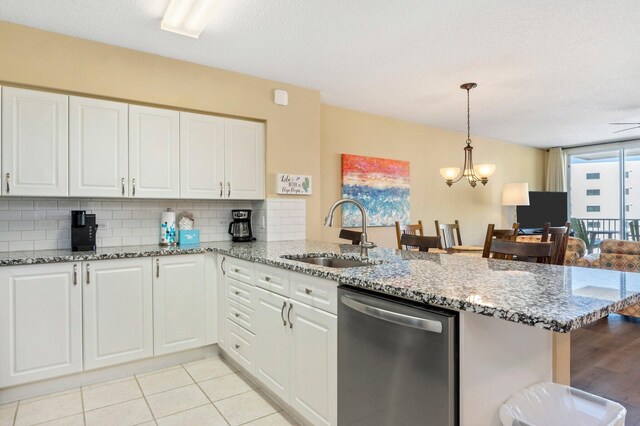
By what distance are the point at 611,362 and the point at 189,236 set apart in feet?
12.0

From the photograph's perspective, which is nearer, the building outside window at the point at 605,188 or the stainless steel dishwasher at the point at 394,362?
the stainless steel dishwasher at the point at 394,362

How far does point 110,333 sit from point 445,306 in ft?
8.10

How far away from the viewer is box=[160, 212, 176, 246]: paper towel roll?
3.27 m

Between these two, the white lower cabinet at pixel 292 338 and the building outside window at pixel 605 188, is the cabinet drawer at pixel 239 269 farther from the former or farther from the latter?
the building outside window at pixel 605 188

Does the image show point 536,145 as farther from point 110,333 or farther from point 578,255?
point 110,333

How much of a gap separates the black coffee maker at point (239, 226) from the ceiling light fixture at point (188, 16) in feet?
5.14

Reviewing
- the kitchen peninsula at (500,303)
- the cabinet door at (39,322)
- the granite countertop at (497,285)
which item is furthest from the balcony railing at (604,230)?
the cabinet door at (39,322)

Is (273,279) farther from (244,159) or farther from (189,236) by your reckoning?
(244,159)


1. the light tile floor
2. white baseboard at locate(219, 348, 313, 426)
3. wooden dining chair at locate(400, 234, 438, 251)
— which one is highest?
wooden dining chair at locate(400, 234, 438, 251)

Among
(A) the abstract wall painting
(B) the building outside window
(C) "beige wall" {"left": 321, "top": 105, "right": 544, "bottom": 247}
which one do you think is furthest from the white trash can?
(B) the building outside window

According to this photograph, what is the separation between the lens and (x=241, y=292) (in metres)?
2.72

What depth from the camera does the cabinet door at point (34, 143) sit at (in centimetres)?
254

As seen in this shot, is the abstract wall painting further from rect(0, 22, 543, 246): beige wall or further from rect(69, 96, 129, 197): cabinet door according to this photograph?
rect(69, 96, 129, 197): cabinet door

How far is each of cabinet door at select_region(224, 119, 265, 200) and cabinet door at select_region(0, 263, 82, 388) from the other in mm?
1413
